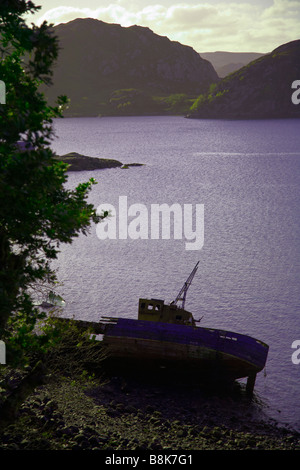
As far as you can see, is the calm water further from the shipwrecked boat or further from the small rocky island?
the small rocky island

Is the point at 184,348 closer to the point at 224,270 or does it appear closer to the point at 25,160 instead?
the point at 224,270

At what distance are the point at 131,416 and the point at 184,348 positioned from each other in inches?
366

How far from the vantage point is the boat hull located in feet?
140

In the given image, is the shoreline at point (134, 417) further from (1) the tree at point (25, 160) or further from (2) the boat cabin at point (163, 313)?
(1) the tree at point (25, 160)

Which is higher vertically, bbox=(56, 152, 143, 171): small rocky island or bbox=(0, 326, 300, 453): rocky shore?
bbox=(56, 152, 143, 171): small rocky island


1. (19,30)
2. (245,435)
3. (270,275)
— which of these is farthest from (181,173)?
(19,30)

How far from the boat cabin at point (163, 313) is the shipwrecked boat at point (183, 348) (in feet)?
0.52

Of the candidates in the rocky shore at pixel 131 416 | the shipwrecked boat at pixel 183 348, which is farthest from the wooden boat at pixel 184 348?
the rocky shore at pixel 131 416

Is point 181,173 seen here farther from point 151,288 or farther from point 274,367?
point 274,367

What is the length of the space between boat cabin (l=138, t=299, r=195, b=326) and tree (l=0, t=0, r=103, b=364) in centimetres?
2655

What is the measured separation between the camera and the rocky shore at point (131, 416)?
28.8 meters

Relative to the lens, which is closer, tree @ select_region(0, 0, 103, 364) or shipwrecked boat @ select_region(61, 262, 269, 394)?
tree @ select_region(0, 0, 103, 364)

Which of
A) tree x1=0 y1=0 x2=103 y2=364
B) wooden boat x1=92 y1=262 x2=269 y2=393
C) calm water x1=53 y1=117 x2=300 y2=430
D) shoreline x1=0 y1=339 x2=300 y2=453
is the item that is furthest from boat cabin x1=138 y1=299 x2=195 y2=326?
tree x1=0 y1=0 x2=103 y2=364

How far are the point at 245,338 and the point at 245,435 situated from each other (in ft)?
32.9
